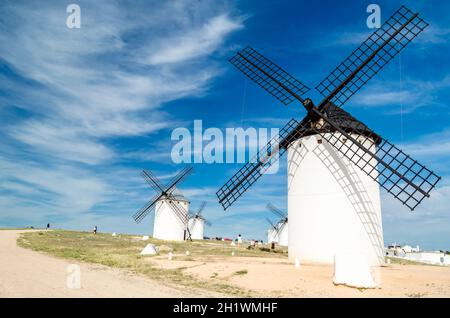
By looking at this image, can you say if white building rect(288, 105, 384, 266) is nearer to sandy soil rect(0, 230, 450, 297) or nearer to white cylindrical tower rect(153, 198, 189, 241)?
sandy soil rect(0, 230, 450, 297)

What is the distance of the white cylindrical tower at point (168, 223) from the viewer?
44250 mm

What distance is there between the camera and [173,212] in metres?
45.3

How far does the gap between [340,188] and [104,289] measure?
13212 mm

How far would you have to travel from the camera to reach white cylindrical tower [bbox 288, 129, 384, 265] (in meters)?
17.2

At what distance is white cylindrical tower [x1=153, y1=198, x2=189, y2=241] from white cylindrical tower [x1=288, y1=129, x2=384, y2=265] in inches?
1101

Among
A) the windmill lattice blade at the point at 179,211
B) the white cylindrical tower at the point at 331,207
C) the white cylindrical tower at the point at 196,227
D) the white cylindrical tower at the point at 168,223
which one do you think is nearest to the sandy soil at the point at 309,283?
the white cylindrical tower at the point at 331,207

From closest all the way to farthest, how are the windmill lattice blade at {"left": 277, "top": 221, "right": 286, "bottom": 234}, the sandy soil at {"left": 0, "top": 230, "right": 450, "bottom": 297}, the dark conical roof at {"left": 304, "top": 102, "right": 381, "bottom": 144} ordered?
the sandy soil at {"left": 0, "top": 230, "right": 450, "bottom": 297}
the dark conical roof at {"left": 304, "top": 102, "right": 381, "bottom": 144}
the windmill lattice blade at {"left": 277, "top": 221, "right": 286, "bottom": 234}

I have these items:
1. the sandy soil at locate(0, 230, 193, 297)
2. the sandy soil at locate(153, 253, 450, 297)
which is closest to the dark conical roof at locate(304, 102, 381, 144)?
the sandy soil at locate(153, 253, 450, 297)

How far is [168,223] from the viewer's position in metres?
44.5

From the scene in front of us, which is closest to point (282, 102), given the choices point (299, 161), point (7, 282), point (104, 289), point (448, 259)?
point (299, 161)

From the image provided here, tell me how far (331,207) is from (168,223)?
31046 millimetres

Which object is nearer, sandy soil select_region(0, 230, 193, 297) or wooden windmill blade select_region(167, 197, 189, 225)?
sandy soil select_region(0, 230, 193, 297)

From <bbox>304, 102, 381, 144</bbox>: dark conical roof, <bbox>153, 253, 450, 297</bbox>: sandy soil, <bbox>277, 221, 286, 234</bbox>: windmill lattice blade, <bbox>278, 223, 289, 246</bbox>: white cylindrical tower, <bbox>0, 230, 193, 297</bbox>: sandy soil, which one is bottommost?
<bbox>278, 223, 289, 246</bbox>: white cylindrical tower
